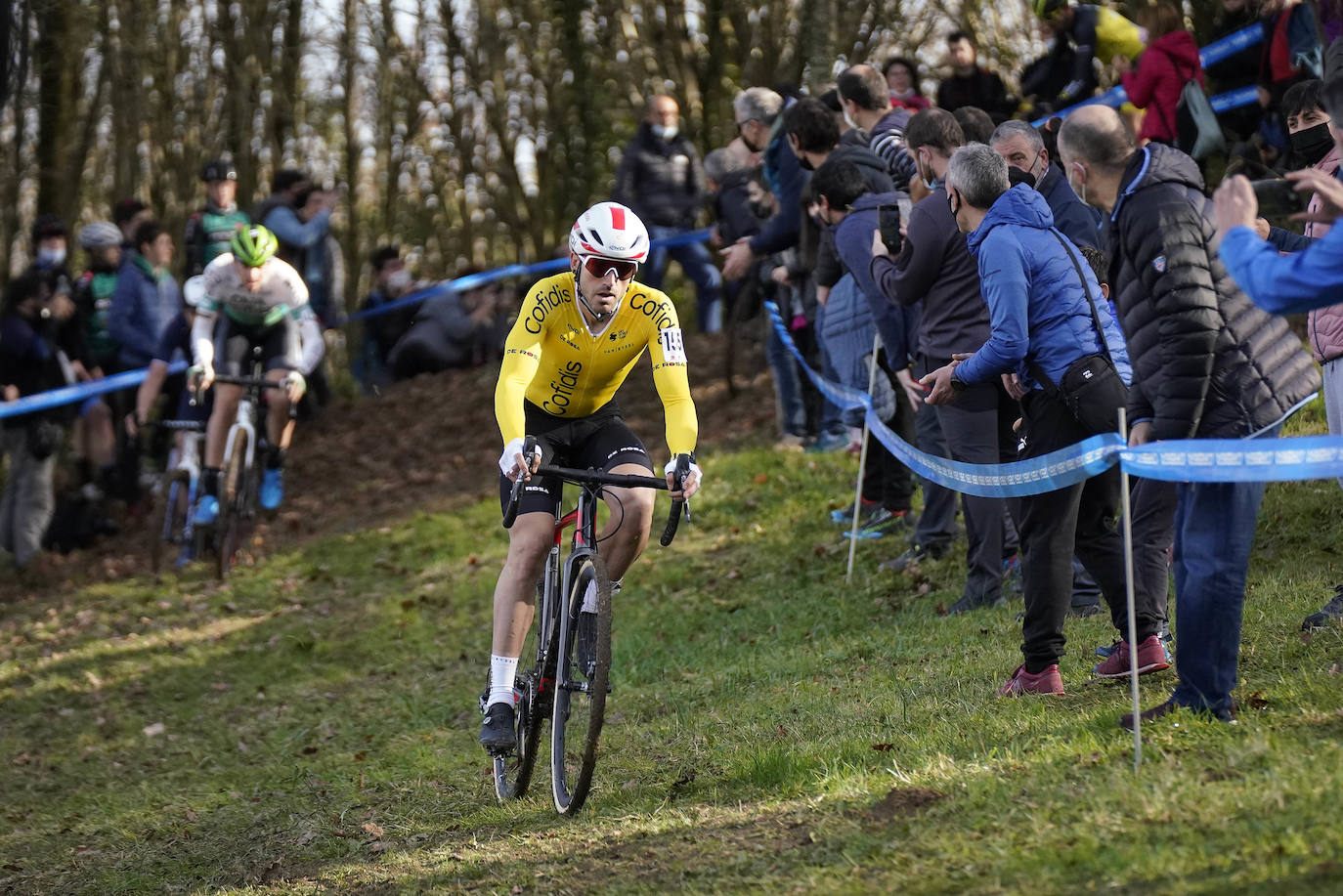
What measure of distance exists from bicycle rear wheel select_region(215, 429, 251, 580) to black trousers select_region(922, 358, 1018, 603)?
6539 mm

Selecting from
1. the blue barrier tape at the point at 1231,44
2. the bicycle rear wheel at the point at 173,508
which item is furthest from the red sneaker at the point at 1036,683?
the bicycle rear wheel at the point at 173,508

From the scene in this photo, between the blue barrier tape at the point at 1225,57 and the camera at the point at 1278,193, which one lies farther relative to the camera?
the blue barrier tape at the point at 1225,57

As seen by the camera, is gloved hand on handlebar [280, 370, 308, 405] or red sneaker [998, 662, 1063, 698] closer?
red sneaker [998, 662, 1063, 698]

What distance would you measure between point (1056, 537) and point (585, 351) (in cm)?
222

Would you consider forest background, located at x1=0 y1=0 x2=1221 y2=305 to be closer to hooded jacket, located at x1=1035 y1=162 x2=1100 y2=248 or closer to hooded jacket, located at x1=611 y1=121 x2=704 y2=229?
hooded jacket, located at x1=611 y1=121 x2=704 y2=229

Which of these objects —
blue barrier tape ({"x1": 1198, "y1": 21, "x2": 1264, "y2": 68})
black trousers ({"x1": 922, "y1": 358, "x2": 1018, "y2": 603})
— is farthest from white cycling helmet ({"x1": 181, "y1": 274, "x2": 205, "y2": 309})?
blue barrier tape ({"x1": 1198, "y1": 21, "x2": 1264, "y2": 68})

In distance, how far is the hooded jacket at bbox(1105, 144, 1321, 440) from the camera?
547 cm

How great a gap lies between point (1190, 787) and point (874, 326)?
17.1 ft

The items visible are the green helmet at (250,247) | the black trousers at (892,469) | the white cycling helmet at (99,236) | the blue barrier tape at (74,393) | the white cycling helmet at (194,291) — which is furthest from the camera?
the white cycling helmet at (99,236)

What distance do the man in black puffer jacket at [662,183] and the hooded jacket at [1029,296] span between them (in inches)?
345

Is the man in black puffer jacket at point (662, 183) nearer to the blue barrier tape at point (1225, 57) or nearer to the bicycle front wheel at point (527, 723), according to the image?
the blue barrier tape at point (1225, 57)

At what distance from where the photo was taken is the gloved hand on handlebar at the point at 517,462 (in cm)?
584

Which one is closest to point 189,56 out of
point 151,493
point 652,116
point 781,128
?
point 151,493

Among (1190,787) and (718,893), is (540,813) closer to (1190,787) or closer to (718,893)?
(718,893)
